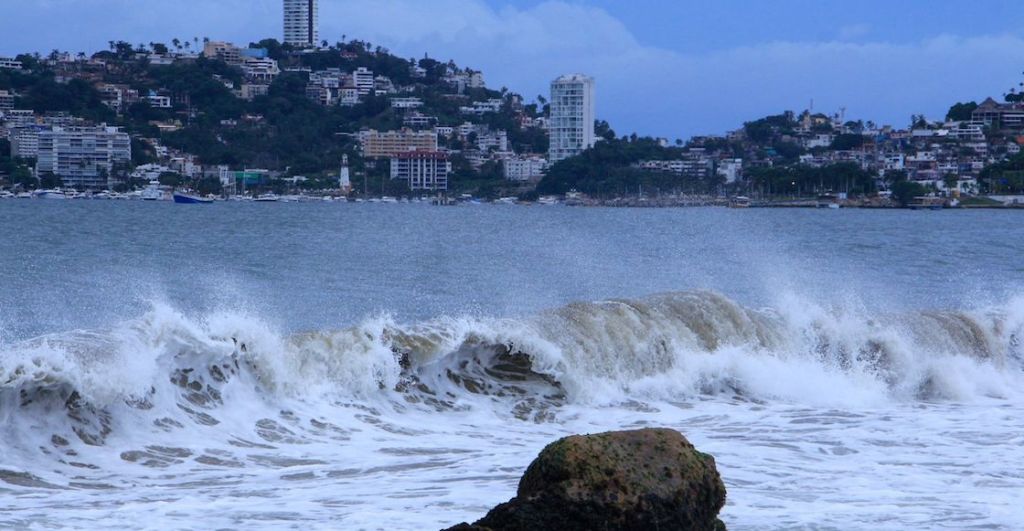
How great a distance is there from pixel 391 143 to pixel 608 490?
16643cm

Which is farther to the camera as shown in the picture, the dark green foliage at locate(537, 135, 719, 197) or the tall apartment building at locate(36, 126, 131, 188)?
the dark green foliage at locate(537, 135, 719, 197)

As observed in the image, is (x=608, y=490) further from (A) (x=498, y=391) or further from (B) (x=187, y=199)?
(B) (x=187, y=199)

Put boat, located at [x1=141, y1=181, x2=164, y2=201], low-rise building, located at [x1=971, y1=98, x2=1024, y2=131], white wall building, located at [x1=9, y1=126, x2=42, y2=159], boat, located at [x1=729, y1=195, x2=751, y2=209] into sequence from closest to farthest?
boat, located at [x1=141, y1=181, x2=164, y2=201] < boat, located at [x1=729, y1=195, x2=751, y2=209] < white wall building, located at [x1=9, y1=126, x2=42, y2=159] < low-rise building, located at [x1=971, y1=98, x2=1024, y2=131]

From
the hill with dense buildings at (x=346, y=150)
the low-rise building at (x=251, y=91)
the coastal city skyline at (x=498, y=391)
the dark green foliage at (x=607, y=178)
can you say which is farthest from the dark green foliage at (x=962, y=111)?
the coastal city skyline at (x=498, y=391)

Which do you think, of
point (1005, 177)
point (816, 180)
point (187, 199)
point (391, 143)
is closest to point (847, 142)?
point (816, 180)

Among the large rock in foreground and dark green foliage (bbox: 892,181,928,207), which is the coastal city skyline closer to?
the large rock in foreground

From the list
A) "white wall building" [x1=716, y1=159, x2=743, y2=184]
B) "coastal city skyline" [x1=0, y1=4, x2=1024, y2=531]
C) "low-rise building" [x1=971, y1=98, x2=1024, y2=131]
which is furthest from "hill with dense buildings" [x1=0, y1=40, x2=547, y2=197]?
"coastal city skyline" [x1=0, y1=4, x2=1024, y2=531]

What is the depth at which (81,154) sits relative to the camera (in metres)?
138

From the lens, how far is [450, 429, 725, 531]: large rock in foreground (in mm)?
7535

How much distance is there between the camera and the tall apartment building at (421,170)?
522ft

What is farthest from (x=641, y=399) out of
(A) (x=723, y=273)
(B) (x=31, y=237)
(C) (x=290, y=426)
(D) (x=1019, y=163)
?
(D) (x=1019, y=163)

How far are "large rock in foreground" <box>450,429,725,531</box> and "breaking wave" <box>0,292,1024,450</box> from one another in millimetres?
6037

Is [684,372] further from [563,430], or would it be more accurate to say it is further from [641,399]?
[563,430]

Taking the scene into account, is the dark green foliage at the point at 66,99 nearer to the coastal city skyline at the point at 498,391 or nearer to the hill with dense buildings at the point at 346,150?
the hill with dense buildings at the point at 346,150
